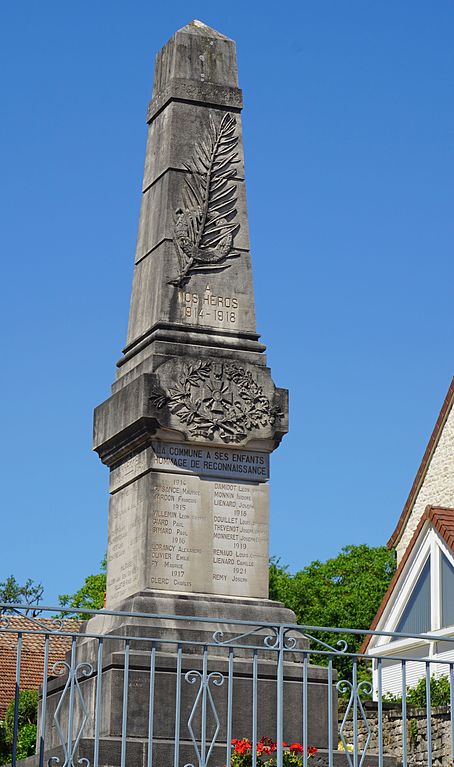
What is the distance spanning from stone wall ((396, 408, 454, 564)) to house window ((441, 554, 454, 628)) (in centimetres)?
477

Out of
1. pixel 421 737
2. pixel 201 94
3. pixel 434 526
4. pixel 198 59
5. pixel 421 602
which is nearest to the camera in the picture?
pixel 201 94

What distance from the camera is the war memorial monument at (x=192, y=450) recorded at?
1288 cm

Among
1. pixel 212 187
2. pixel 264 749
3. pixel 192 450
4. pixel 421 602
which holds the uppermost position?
pixel 212 187

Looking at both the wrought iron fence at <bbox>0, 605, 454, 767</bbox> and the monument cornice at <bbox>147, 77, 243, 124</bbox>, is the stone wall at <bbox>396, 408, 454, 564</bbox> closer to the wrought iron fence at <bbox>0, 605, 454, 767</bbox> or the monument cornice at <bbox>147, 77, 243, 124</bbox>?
the monument cornice at <bbox>147, 77, 243, 124</bbox>

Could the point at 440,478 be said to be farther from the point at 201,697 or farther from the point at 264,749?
the point at 264,749

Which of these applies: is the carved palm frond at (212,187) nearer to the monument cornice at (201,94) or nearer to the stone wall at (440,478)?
the monument cornice at (201,94)

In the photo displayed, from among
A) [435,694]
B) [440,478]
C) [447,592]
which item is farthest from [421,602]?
[435,694]

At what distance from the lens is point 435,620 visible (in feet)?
92.8

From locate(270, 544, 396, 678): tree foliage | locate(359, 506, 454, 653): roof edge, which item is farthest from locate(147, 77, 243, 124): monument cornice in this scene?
locate(270, 544, 396, 678): tree foliage

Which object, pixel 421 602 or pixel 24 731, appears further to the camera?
pixel 421 602

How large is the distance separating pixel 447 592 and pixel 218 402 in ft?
49.5

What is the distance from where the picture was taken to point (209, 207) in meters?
15.1

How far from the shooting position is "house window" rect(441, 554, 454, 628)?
91.6ft

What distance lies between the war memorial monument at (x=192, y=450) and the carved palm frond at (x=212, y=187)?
14 millimetres
